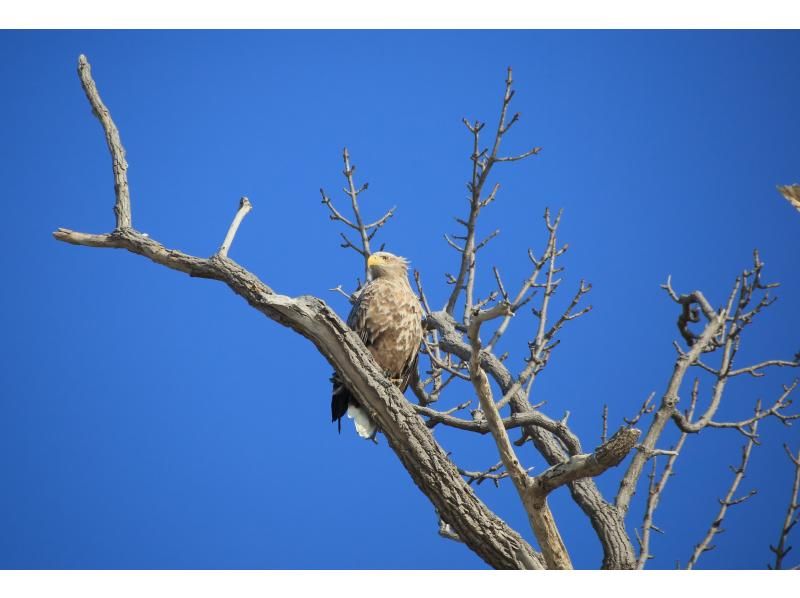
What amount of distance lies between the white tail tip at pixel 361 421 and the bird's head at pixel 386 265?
2.87 feet

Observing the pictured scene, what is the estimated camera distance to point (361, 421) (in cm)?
437

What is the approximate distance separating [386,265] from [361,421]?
97 cm

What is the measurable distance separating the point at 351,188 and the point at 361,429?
127 centimetres

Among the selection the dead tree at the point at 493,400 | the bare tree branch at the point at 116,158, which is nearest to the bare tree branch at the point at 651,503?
the dead tree at the point at 493,400

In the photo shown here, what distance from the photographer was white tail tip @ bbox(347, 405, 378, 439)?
14.2ft

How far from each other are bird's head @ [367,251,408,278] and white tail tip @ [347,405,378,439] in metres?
0.88

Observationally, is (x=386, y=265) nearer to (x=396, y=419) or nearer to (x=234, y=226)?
(x=234, y=226)

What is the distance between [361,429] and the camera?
14.3ft

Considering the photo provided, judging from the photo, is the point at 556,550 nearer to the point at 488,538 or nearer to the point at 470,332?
the point at 488,538

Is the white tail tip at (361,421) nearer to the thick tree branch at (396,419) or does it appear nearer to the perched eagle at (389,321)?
the perched eagle at (389,321)

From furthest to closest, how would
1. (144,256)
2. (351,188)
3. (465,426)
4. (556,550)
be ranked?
(351,188) → (465,426) → (144,256) → (556,550)

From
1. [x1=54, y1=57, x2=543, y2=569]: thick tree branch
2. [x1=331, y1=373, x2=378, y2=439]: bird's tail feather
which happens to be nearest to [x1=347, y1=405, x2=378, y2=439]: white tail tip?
[x1=331, y1=373, x2=378, y2=439]: bird's tail feather
